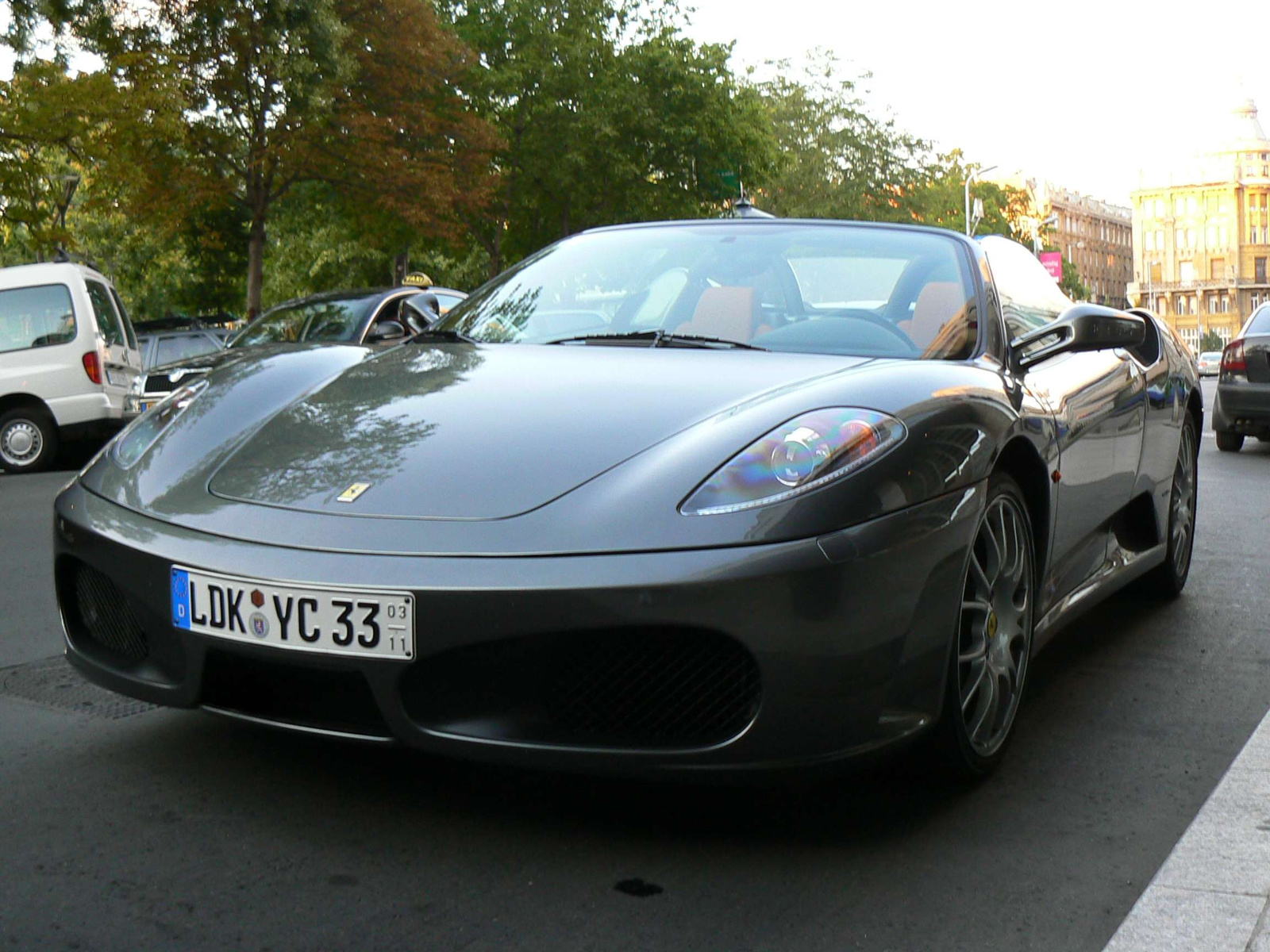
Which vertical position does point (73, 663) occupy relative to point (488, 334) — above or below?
below

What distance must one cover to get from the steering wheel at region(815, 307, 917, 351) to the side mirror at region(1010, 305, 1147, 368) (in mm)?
320

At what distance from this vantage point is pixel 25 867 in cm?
279

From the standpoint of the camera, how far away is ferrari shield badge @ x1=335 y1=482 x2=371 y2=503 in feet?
9.82

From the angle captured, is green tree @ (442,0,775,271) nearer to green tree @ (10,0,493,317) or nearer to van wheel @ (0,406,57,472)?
green tree @ (10,0,493,317)

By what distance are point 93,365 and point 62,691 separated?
36.1ft

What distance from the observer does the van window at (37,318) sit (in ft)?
47.1

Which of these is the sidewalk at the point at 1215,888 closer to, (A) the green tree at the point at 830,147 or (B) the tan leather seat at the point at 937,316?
(B) the tan leather seat at the point at 937,316

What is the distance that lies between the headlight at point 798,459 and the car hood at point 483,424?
0.20 metres

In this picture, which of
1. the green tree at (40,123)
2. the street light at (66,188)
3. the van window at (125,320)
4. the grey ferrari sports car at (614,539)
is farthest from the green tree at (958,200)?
the grey ferrari sports car at (614,539)

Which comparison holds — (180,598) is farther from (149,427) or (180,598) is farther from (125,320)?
(125,320)

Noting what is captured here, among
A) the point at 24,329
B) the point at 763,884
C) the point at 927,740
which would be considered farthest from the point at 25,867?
the point at 24,329

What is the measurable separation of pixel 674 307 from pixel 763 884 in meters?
1.73

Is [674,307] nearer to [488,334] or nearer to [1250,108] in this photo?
[488,334]

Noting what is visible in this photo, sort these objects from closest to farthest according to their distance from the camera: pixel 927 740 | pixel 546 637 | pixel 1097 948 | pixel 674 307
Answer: pixel 1097 948
pixel 546 637
pixel 927 740
pixel 674 307
